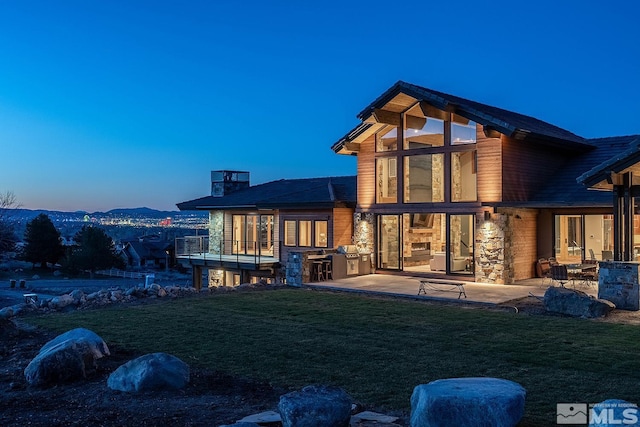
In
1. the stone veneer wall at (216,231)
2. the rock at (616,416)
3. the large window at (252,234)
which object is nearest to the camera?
the rock at (616,416)

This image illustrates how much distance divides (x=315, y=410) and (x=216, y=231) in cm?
2113

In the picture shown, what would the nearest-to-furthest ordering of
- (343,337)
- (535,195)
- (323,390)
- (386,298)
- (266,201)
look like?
(323,390) → (343,337) → (386,298) → (535,195) → (266,201)

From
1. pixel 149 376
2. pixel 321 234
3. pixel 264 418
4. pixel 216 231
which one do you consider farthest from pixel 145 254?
pixel 264 418

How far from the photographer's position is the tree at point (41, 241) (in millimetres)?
55875

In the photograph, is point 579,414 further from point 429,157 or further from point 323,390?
point 429,157

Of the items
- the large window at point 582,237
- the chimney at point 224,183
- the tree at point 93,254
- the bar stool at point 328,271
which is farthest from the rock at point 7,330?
the tree at point 93,254

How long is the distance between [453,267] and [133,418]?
1313 cm

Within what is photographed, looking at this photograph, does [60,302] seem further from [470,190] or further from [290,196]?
[470,190]

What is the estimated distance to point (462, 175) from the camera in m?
17.1

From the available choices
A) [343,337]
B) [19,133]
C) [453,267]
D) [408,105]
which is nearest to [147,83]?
[19,133]

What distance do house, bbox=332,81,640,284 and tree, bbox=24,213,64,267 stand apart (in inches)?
1837

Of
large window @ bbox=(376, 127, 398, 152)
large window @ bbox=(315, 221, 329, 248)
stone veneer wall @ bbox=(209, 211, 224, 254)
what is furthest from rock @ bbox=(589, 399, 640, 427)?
stone veneer wall @ bbox=(209, 211, 224, 254)

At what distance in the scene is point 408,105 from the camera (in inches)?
709

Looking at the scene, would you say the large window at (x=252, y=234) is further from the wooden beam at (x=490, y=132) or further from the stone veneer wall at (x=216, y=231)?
the wooden beam at (x=490, y=132)
